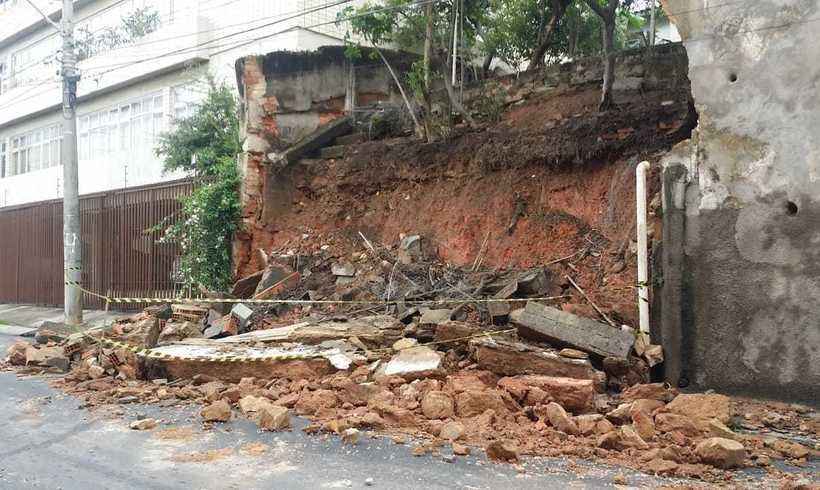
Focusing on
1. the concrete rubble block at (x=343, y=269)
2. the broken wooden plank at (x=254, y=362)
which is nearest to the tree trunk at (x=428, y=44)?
the concrete rubble block at (x=343, y=269)

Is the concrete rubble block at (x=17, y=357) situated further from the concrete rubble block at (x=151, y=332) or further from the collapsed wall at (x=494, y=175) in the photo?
the collapsed wall at (x=494, y=175)

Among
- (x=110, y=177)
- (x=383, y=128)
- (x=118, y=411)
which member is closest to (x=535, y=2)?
(x=383, y=128)

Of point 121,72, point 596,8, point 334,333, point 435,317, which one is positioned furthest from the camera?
point 121,72

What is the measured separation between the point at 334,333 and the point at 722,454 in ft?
15.6

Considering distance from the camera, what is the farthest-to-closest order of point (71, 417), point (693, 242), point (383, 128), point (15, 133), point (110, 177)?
point (15, 133), point (110, 177), point (383, 128), point (693, 242), point (71, 417)

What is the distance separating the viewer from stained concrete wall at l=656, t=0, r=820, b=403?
6.74m

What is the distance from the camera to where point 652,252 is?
7773mm

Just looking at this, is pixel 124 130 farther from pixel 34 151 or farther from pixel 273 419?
pixel 273 419

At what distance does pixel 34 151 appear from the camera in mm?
26828

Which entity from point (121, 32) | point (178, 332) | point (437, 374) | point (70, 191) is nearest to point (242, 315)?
point (178, 332)

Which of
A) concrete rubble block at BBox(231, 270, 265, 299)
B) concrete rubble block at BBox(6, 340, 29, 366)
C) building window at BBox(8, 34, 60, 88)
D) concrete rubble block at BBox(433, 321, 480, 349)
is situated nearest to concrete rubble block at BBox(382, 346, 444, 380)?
concrete rubble block at BBox(433, 321, 480, 349)

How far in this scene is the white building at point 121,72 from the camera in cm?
1736

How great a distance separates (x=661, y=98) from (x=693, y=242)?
302cm

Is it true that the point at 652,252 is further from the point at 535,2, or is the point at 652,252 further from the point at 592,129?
the point at 535,2
